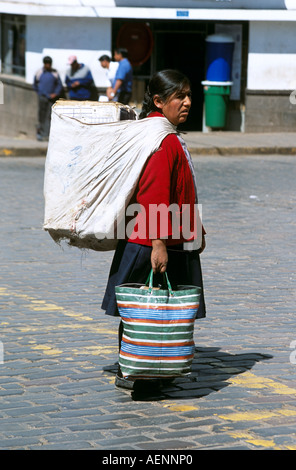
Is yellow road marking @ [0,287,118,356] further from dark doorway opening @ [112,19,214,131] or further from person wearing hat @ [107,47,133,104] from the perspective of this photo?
dark doorway opening @ [112,19,214,131]

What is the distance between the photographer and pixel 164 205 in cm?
519

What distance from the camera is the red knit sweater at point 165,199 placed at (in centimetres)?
520

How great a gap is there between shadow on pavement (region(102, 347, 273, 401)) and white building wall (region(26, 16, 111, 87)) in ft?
51.5

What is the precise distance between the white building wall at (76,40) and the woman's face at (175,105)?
16.2 m

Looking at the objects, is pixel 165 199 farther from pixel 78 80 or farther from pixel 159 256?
pixel 78 80

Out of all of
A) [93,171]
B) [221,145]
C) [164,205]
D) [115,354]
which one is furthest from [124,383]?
[221,145]

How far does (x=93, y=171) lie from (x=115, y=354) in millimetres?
1452

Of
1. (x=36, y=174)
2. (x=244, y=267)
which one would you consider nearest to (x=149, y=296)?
(x=244, y=267)

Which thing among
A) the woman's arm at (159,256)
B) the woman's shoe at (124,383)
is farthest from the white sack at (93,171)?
the woman's shoe at (124,383)

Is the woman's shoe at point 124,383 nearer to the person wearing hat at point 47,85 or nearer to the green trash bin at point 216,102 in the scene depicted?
the person wearing hat at point 47,85

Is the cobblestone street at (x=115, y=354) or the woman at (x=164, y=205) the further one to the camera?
the woman at (x=164, y=205)

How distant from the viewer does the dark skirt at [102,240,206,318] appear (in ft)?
17.6

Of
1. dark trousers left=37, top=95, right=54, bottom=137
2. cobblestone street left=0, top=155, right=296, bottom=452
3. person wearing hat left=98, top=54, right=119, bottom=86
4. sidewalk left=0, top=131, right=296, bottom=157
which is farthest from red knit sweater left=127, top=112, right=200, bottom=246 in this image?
dark trousers left=37, top=95, right=54, bottom=137

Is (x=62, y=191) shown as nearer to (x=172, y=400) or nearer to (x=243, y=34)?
(x=172, y=400)
